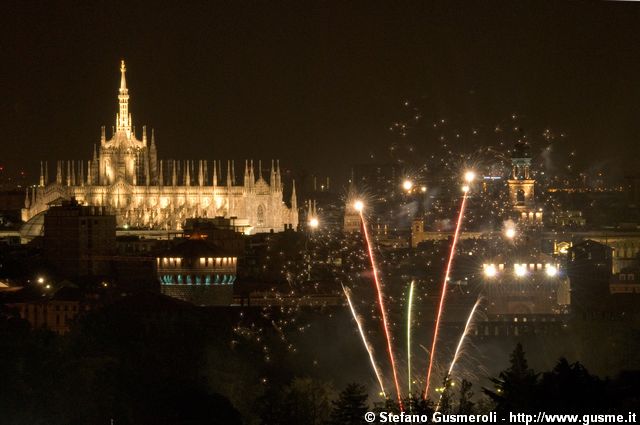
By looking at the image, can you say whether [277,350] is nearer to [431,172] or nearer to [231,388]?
[231,388]

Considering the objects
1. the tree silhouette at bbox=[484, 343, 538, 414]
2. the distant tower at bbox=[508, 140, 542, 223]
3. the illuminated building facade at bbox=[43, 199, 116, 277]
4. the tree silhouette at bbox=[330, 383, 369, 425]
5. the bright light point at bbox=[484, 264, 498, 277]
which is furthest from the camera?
the distant tower at bbox=[508, 140, 542, 223]

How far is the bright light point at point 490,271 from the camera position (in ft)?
74.4

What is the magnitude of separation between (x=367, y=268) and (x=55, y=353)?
7.56 meters

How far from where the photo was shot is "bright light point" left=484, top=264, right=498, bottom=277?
74.4ft

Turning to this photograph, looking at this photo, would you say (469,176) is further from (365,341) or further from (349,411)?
(349,411)

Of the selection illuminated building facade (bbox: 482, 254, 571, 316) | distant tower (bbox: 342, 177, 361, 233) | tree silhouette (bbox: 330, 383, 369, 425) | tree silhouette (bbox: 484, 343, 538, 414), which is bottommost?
tree silhouette (bbox: 330, 383, 369, 425)

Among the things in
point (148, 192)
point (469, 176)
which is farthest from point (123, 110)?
point (469, 176)

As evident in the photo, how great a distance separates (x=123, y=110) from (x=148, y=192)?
4.96 feet

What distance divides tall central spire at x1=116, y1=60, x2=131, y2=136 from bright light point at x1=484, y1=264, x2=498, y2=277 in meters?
8.98

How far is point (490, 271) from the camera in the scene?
22812 mm

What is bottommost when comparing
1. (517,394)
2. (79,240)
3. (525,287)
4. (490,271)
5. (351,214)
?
(517,394)

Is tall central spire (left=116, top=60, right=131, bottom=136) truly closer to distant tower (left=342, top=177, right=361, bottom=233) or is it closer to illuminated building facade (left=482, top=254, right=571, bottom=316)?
distant tower (left=342, top=177, right=361, bottom=233)

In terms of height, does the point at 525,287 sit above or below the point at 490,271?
below

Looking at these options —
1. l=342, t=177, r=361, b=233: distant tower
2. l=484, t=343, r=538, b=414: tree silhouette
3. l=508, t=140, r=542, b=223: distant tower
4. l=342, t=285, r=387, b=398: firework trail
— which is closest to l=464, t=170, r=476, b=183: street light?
l=508, t=140, r=542, b=223: distant tower
